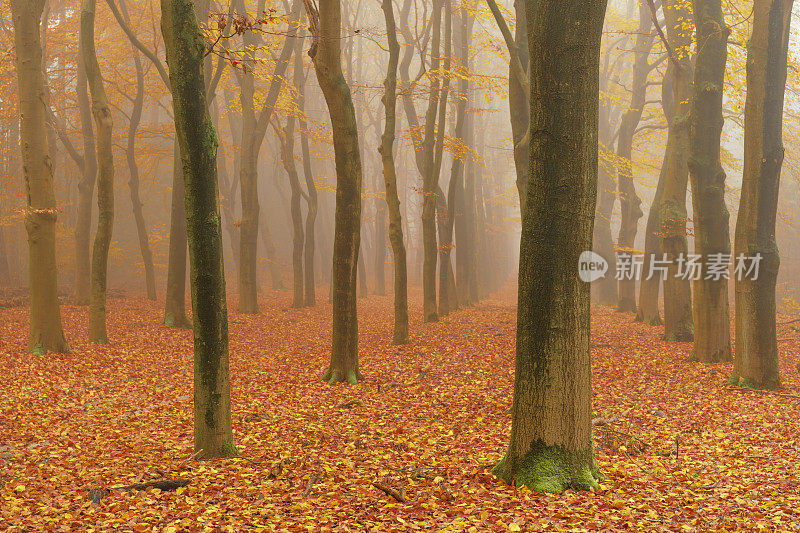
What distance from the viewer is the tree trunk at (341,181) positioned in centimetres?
863

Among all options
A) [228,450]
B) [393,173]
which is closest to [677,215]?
[393,173]

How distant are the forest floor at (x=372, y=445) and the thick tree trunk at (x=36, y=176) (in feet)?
2.60

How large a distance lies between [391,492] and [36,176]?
8.98m

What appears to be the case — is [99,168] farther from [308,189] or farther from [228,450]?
[308,189]

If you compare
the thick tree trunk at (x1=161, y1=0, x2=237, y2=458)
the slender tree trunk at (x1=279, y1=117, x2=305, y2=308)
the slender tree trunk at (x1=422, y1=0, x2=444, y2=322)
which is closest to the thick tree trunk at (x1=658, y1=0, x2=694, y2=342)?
the slender tree trunk at (x1=422, y1=0, x2=444, y2=322)

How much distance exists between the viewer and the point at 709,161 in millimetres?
10445

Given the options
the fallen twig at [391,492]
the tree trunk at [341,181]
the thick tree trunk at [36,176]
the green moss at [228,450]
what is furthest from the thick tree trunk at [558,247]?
the thick tree trunk at [36,176]

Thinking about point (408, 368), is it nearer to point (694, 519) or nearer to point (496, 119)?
point (694, 519)

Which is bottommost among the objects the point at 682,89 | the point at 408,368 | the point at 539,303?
the point at 408,368

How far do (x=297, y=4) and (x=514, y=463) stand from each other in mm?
17004

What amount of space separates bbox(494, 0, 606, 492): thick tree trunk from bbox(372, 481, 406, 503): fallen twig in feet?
3.26

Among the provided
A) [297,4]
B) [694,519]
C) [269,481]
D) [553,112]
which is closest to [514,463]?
Answer: [694,519]

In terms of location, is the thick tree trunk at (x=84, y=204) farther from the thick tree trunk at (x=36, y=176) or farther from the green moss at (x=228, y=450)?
the green moss at (x=228, y=450)

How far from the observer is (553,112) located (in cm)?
453
